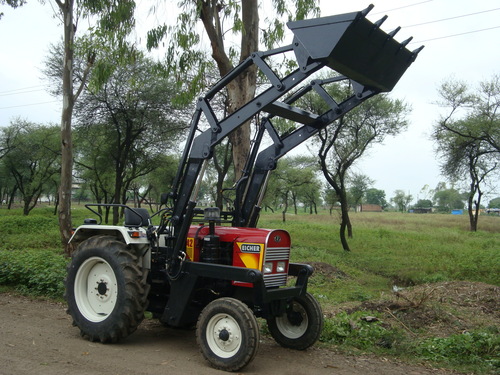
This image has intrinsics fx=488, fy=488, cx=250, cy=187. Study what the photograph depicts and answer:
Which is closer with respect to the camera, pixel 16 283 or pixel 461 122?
pixel 16 283

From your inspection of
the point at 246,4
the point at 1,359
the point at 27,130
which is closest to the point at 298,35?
the point at 1,359

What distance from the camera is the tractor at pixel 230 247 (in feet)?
16.9

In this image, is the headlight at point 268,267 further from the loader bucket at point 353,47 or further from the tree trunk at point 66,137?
the tree trunk at point 66,137

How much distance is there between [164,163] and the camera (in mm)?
31688

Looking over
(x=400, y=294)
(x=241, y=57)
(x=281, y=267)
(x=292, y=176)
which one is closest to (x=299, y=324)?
(x=281, y=267)

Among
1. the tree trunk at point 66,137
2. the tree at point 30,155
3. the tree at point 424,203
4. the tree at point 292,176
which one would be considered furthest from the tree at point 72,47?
the tree at point 424,203

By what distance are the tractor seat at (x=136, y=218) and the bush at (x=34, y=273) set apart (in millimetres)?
2850

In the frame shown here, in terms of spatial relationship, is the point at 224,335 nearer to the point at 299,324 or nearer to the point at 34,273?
the point at 299,324

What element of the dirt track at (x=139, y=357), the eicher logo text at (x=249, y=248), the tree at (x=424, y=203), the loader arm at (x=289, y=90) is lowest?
the dirt track at (x=139, y=357)

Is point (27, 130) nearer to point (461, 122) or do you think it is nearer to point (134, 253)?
point (461, 122)

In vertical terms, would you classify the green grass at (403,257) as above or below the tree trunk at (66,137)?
below

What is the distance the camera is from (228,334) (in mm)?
5250

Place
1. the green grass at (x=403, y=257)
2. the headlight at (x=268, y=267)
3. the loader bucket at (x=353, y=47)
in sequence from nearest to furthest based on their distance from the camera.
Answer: the loader bucket at (x=353, y=47), the headlight at (x=268, y=267), the green grass at (x=403, y=257)

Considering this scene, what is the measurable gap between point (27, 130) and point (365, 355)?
136 ft
